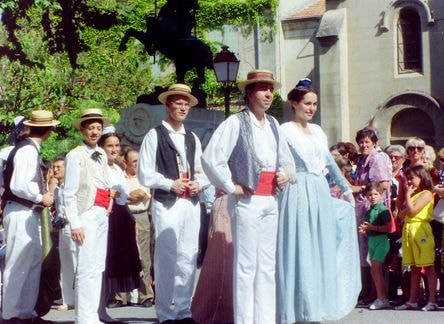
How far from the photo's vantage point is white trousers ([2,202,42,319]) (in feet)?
28.2

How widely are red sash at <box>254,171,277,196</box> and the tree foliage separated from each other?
6984 mm

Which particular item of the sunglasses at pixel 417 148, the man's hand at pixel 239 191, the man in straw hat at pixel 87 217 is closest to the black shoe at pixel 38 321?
the man in straw hat at pixel 87 217

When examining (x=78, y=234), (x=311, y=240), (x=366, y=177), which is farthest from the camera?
(x=366, y=177)

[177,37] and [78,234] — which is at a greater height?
[177,37]

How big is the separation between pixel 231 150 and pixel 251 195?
1.27ft

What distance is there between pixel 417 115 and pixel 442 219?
2040cm

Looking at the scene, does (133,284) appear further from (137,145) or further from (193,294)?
(137,145)

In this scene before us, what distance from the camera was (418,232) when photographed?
32.1 feet

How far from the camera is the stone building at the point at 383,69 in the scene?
29.1 meters

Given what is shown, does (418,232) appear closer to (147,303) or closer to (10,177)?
(147,303)

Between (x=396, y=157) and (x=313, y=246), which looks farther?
(x=396, y=157)

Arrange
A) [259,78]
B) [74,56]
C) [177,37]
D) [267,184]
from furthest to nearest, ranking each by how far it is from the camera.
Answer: [74,56], [177,37], [259,78], [267,184]

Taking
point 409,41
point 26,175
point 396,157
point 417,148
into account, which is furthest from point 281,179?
point 409,41

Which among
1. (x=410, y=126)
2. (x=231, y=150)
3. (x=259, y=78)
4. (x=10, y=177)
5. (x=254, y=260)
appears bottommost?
(x=254, y=260)
